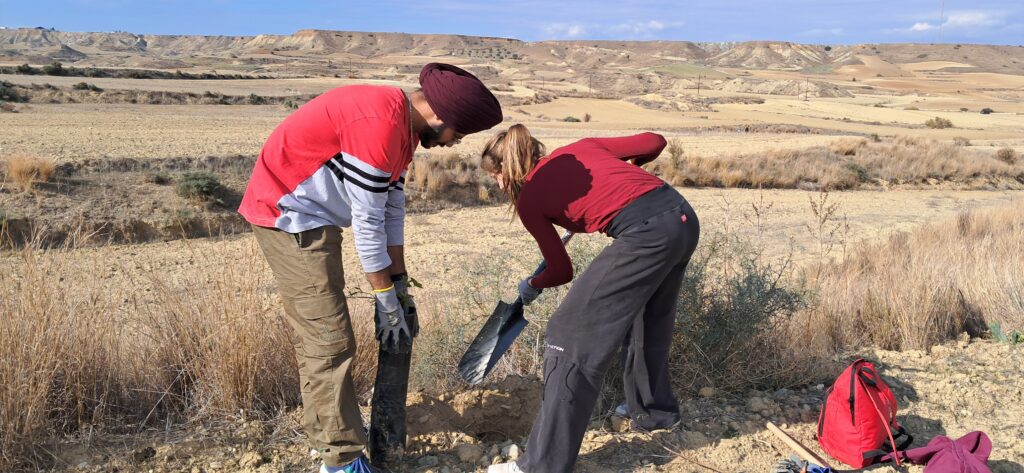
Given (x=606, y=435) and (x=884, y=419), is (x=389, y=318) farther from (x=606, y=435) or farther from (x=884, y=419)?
(x=884, y=419)

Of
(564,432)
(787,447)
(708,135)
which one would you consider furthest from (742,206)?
(708,135)

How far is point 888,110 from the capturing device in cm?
4922

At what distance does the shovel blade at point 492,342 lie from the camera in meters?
3.49

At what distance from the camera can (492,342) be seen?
3.51m

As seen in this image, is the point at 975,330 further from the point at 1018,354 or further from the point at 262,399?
the point at 262,399

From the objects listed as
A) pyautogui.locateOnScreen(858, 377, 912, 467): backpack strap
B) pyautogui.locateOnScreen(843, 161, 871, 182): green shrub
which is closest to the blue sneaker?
pyautogui.locateOnScreen(858, 377, 912, 467): backpack strap

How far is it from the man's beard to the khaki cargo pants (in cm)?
50

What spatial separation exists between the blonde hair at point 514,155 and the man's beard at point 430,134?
0.22 m

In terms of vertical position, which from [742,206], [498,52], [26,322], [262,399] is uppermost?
[498,52]

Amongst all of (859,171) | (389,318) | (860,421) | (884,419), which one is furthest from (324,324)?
(859,171)

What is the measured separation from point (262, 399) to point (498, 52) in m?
153

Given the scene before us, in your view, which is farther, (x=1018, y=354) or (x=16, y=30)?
(x=16, y=30)

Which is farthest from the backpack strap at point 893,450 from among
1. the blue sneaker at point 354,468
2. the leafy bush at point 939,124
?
the leafy bush at point 939,124

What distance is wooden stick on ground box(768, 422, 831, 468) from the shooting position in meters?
3.33
